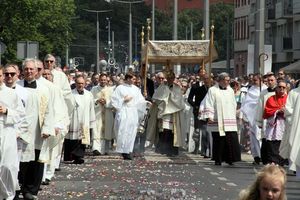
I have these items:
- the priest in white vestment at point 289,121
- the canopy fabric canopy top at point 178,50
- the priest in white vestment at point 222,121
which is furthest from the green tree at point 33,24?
the priest in white vestment at point 289,121

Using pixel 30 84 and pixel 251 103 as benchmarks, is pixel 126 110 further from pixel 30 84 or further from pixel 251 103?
pixel 30 84

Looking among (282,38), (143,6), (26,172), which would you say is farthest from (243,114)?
(143,6)

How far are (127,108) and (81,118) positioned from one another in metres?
2.52

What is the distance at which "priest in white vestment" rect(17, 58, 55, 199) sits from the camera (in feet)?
50.9

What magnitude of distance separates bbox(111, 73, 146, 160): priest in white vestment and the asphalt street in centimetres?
77

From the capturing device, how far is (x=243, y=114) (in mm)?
26078

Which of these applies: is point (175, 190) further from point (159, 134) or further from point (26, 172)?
point (159, 134)

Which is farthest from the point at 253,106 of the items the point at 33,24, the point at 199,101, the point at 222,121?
the point at 33,24

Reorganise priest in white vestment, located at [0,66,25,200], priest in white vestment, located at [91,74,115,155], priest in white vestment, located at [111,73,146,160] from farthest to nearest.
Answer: priest in white vestment, located at [91,74,115,155] → priest in white vestment, located at [111,73,146,160] → priest in white vestment, located at [0,66,25,200]

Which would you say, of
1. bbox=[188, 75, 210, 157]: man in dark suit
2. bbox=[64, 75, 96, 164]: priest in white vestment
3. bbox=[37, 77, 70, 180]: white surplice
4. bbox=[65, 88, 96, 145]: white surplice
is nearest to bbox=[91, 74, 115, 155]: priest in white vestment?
bbox=[188, 75, 210, 157]: man in dark suit

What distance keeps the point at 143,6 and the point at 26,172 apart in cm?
Result: 12677

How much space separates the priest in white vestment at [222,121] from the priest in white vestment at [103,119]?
12.9 ft

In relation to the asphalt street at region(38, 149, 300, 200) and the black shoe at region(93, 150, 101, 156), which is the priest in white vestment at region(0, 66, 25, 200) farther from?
the black shoe at region(93, 150, 101, 156)

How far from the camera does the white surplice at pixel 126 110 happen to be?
26.2m
